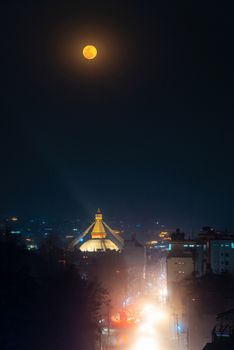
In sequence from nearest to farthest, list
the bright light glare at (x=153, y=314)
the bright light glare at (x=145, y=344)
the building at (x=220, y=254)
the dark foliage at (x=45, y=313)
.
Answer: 1. the dark foliage at (x=45, y=313)
2. the bright light glare at (x=145, y=344)
3. the bright light glare at (x=153, y=314)
4. the building at (x=220, y=254)

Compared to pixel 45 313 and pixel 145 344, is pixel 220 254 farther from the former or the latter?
pixel 45 313

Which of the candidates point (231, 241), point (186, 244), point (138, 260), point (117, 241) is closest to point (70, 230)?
point (117, 241)

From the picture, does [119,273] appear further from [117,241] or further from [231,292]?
[117,241]

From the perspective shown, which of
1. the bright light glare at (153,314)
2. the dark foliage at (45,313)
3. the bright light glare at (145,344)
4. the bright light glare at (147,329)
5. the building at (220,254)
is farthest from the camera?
the building at (220,254)

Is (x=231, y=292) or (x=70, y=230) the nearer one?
(x=231, y=292)

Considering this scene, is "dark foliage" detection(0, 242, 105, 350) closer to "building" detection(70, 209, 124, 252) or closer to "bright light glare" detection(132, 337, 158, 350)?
"bright light glare" detection(132, 337, 158, 350)

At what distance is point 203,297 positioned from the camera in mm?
22578

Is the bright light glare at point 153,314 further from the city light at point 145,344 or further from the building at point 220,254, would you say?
the city light at point 145,344

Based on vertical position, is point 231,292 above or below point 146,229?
below

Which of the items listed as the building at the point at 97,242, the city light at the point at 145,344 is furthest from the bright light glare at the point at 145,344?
the building at the point at 97,242

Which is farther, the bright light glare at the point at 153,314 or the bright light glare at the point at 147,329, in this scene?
the bright light glare at the point at 153,314

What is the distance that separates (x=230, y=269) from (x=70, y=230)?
63508 millimetres

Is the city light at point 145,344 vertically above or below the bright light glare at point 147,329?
below

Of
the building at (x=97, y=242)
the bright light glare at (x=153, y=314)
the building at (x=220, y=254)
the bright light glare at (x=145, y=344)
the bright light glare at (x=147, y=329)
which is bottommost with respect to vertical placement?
the bright light glare at (x=145, y=344)
